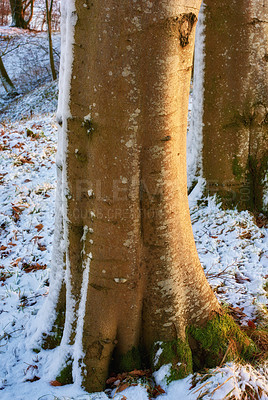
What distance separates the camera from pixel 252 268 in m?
3.21

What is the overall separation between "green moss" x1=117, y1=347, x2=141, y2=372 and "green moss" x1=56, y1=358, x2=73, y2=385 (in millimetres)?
331

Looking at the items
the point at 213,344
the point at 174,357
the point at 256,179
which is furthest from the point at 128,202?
the point at 256,179

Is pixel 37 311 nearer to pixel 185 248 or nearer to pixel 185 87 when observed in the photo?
pixel 185 248

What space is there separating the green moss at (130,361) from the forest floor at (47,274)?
0.07 m

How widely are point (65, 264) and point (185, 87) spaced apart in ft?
4.43

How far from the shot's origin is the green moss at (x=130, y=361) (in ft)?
6.54

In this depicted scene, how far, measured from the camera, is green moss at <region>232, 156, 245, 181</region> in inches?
152

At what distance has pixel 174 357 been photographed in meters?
1.96

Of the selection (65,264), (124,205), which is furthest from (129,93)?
(65,264)

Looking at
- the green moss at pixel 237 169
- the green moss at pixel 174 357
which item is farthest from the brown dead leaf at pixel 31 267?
the green moss at pixel 237 169

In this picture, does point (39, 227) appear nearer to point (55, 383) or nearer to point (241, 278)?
→ point (55, 383)

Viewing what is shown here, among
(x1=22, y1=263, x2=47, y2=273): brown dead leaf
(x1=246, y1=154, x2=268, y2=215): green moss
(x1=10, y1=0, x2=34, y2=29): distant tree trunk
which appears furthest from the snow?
(x1=10, y1=0, x2=34, y2=29): distant tree trunk

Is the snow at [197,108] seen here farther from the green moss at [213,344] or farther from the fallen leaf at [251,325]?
the green moss at [213,344]

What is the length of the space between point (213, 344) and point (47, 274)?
A: 181 cm
